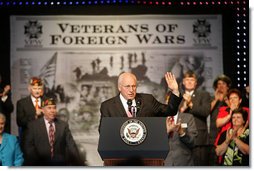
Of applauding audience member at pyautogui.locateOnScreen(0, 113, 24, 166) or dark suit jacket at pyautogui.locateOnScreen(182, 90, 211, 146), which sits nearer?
applauding audience member at pyautogui.locateOnScreen(0, 113, 24, 166)

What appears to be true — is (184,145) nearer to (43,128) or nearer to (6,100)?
(43,128)

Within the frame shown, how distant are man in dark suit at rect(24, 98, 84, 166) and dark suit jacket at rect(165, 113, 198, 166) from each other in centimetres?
107

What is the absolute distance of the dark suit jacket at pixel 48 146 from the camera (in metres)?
7.61

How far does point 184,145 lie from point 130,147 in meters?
2.10

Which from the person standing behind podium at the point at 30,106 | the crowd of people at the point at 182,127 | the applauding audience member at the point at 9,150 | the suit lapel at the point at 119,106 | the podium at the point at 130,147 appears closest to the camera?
the podium at the point at 130,147

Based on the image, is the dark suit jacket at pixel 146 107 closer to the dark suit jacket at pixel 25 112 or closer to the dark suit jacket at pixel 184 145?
the dark suit jacket at pixel 184 145

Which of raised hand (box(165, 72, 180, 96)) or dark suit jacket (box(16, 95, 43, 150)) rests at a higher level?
raised hand (box(165, 72, 180, 96))

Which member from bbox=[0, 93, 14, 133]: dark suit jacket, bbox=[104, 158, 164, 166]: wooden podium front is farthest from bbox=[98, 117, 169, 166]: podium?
bbox=[0, 93, 14, 133]: dark suit jacket

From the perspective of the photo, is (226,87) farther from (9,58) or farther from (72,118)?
(9,58)

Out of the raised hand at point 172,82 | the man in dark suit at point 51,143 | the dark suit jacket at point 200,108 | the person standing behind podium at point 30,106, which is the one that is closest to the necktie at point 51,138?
the man in dark suit at point 51,143

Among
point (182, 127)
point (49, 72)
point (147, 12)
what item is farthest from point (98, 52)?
point (182, 127)

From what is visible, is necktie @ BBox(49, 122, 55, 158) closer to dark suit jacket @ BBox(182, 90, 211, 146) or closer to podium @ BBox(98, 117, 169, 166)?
dark suit jacket @ BBox(182, 90, 211, 146)

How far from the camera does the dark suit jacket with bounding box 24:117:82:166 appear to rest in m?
7.61

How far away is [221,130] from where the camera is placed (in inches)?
302
